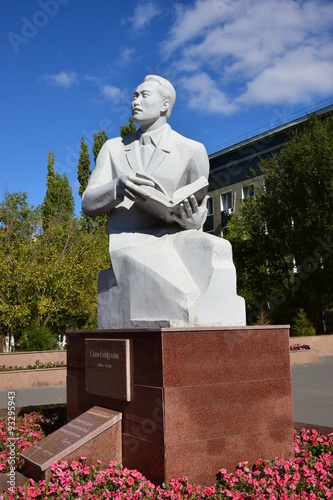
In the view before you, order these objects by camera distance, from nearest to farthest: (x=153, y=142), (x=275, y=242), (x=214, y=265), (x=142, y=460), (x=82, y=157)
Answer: (x=142, y=460), (x=214, y=265), (x=153, y=142), (x=275, y=242), (x=82, y=157)

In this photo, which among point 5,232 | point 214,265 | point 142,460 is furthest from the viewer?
point 5,232

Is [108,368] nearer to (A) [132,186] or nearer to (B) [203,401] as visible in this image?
(B) [203,401]

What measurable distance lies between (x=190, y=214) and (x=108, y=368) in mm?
1643

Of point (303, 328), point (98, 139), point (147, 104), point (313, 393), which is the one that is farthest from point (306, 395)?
point (98, 139)

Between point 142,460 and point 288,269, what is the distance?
66.1ft

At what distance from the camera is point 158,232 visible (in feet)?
17.3

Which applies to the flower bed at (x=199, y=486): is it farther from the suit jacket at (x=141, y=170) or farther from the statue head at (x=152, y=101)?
the statue head at (x=152, y=101)

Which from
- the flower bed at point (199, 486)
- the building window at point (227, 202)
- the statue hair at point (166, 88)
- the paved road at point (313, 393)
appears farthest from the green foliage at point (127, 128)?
the flower bed at point (199, 486)

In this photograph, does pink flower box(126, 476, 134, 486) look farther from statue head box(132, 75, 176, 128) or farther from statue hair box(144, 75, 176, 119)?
statue hair box(144, 75, 176, 119)

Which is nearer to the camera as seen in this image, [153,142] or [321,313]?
[153,142]

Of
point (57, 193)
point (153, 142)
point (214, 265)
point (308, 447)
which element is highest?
point (57, 193)

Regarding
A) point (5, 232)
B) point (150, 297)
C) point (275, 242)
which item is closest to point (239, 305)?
point (150, 297)

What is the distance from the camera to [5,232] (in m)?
19.6

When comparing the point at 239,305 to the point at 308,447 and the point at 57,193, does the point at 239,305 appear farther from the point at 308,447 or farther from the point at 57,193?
the point at 57,193
